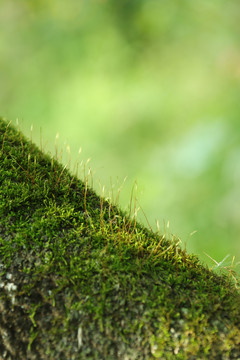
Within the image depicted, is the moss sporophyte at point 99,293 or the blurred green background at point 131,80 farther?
the blurred green background at point 131,80

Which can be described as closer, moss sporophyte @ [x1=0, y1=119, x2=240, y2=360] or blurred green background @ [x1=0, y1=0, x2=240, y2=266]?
moss sporophyte @ [x1=0, y1=119, x2=240, y2=360]

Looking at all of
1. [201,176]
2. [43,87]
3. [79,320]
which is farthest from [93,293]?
[43,87]

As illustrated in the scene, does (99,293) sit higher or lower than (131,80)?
lower

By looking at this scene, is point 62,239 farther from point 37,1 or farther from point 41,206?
point 37,1
